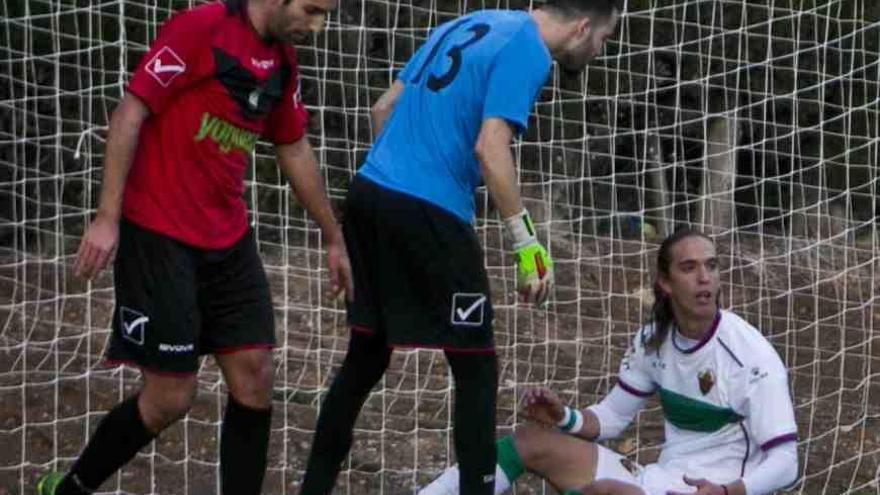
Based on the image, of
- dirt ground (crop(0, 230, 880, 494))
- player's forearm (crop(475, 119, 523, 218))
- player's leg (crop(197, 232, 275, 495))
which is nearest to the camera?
player's forearm (crop(475, 119, 523, 218))

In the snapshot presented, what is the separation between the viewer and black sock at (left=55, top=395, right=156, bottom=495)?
17.7 ft

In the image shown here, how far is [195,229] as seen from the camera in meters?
5.27

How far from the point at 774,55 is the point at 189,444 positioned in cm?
278


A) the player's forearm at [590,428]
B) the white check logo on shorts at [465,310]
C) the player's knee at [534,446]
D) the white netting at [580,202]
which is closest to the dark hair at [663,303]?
the player's forearm at [590,428]

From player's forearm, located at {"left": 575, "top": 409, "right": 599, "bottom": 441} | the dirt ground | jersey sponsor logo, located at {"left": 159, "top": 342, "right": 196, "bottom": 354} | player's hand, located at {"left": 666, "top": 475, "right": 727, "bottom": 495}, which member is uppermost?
jersey sponsor logo, located at {"left": 159, "top": 342, "right": 196, "bottom": 354}

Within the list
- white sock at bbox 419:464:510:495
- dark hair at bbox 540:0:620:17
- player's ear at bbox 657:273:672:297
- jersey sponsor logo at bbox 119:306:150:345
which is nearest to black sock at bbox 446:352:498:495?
white sock at bbox 419:464:510:495

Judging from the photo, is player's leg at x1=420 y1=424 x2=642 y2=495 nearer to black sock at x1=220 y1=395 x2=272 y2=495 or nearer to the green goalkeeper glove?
black sock at x1=220 y1=395 x2=272 y2=495

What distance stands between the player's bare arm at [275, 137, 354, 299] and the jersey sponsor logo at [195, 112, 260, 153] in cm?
23

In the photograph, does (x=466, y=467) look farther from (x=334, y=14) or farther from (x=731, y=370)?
(x=334, y=14)

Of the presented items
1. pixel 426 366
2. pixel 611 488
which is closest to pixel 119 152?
pixel 611 488

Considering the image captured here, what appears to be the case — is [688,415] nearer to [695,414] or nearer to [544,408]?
[695,414]

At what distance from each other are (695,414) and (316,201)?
1.23m

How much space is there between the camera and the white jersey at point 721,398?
541cm

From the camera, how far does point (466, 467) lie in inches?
209
